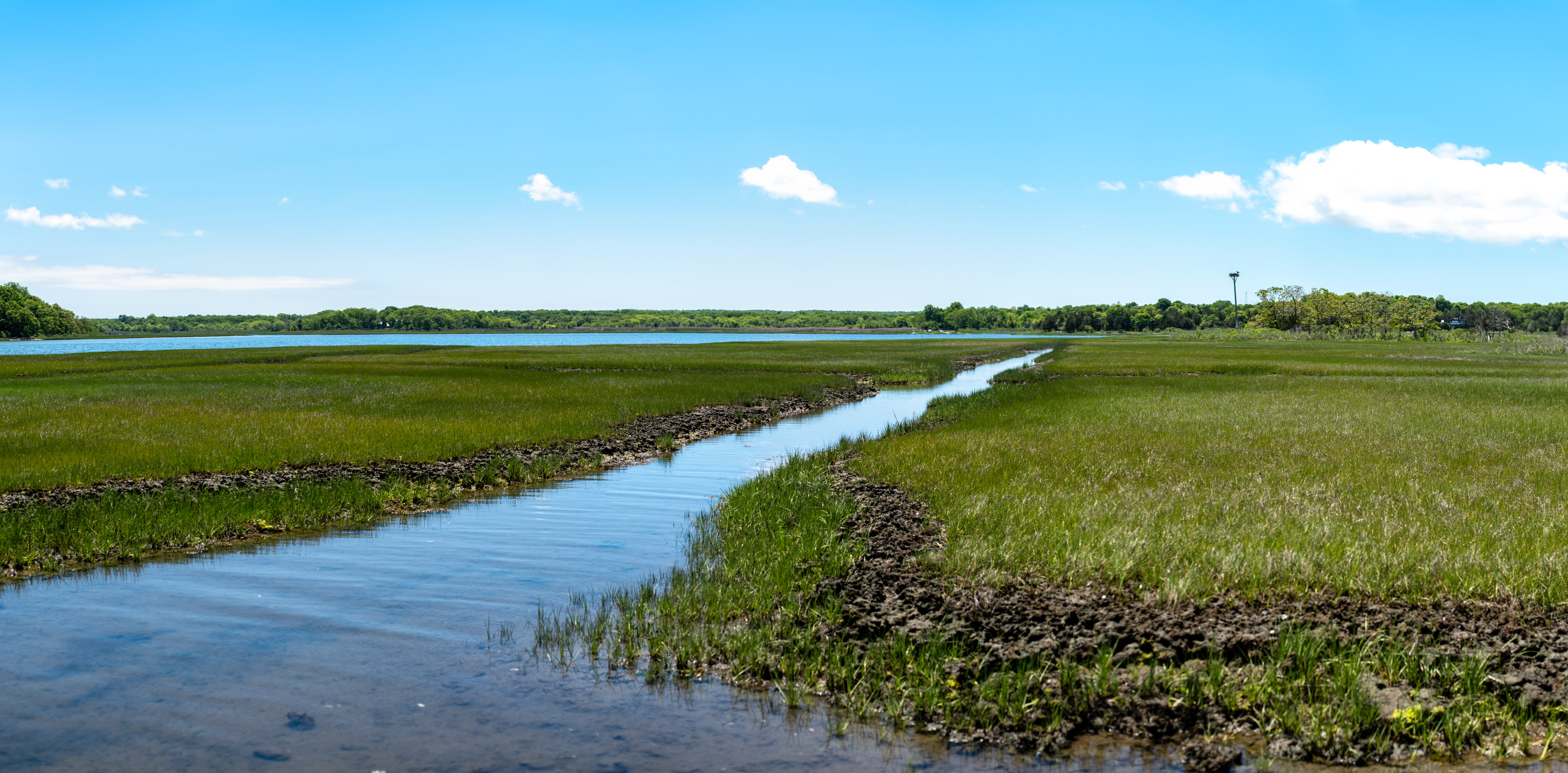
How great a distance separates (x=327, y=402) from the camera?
31328 millimetres

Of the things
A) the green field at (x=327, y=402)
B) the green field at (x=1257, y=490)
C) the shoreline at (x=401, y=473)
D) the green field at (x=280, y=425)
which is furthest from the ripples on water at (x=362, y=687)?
the green field at (x=327, y=402)

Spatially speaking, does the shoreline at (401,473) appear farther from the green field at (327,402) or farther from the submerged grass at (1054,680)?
the submerged grass at (1054,680)

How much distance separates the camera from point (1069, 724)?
23.5 feet

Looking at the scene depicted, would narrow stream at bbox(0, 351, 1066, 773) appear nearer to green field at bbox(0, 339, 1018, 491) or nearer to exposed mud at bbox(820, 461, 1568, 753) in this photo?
exposed mud at bbox(820, 461, 1568, 753)

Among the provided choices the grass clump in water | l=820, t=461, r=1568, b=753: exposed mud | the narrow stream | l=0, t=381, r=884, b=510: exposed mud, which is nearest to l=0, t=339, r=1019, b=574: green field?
the grass clump in water

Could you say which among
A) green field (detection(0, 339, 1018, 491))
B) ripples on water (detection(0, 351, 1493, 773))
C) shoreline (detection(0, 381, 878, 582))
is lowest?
ripples on water (detection(0, 351, 1493, 773))

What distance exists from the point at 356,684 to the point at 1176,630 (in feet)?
22.9

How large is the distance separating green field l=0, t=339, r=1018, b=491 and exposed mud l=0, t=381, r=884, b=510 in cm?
41

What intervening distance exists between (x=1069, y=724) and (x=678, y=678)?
3317 mm

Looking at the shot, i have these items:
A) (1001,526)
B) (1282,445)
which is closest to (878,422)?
(1282,445)

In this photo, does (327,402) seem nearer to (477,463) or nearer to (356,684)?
(477,463)

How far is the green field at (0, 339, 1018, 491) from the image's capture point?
1953 centimetres

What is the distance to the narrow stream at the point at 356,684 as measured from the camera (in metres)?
6.82

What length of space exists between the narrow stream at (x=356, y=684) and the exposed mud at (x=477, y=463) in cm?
482
